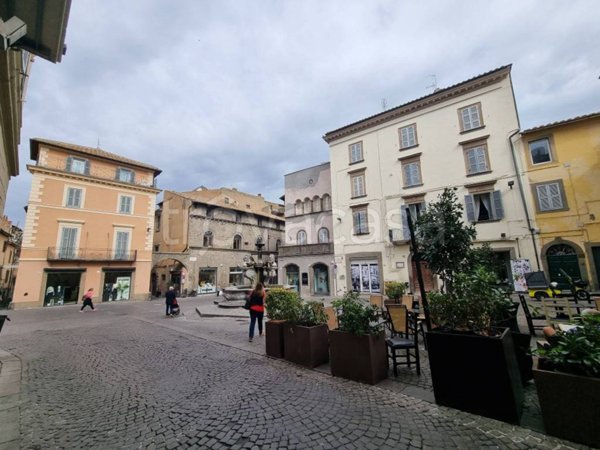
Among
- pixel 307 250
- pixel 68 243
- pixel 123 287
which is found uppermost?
pixel 68 243

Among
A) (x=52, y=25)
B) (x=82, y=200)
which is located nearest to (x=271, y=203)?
(x=82, y=200)

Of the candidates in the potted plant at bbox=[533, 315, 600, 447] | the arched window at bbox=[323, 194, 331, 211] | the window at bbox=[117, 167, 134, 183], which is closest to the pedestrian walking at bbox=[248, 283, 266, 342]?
the potted plant at bbox=[533, 315, 600, 447]

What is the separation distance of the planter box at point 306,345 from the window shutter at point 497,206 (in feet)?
48.7

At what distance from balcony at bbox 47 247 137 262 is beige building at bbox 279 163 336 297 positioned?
13450mm

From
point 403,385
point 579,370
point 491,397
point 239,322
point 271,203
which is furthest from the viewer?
point 271,203

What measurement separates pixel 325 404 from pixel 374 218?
17149 mm

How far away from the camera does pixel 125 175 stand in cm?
2500

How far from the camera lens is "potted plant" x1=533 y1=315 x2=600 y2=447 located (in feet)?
8.23

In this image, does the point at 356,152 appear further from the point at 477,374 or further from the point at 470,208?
the point at 477,374

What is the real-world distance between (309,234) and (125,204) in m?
16.9

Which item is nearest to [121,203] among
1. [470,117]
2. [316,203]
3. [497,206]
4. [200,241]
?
[200,241]

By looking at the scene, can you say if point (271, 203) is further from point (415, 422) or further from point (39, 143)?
point (415, 422)

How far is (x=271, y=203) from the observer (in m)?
46.7

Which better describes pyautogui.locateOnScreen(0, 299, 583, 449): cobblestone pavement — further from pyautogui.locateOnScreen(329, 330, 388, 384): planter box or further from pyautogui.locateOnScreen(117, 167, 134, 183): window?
pyautogui.locateOnScreen(117, 167, 134, 183): window
